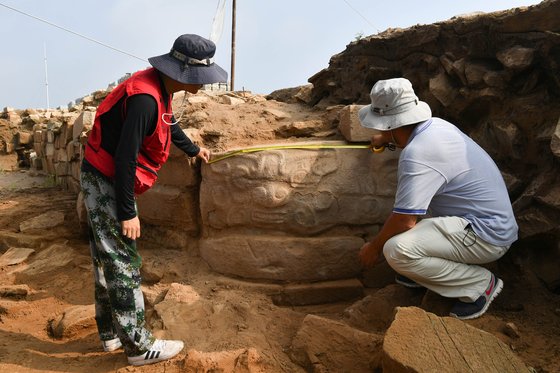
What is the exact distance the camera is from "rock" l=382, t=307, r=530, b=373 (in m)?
1.95

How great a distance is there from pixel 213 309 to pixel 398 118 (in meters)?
1.62

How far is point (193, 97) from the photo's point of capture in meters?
4.39

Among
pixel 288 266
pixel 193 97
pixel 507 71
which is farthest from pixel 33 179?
pixel 507 71

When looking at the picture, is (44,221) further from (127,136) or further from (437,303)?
(437,303)

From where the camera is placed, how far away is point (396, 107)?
2.60 m

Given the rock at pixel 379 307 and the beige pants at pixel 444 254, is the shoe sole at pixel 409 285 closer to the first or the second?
the rock at pixel 379 307

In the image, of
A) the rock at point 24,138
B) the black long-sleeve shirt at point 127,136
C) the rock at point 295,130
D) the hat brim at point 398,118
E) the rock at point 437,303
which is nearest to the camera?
the black long-sleeve shirt at point 127,136

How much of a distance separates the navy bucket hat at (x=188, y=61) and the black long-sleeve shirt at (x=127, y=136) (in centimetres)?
20

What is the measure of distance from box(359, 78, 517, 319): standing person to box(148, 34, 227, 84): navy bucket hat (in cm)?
96

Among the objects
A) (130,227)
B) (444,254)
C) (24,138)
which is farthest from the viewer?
(24,138)

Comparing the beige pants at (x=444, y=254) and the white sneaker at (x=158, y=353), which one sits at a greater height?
the beige pants at (x=444, y=254)

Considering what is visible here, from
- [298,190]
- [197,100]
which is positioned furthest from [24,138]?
[298,190]

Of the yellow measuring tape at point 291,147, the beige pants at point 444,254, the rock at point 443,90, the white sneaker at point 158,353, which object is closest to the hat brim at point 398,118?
the yellow measuring tape at point 291,147

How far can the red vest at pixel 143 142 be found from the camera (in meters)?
2.27
